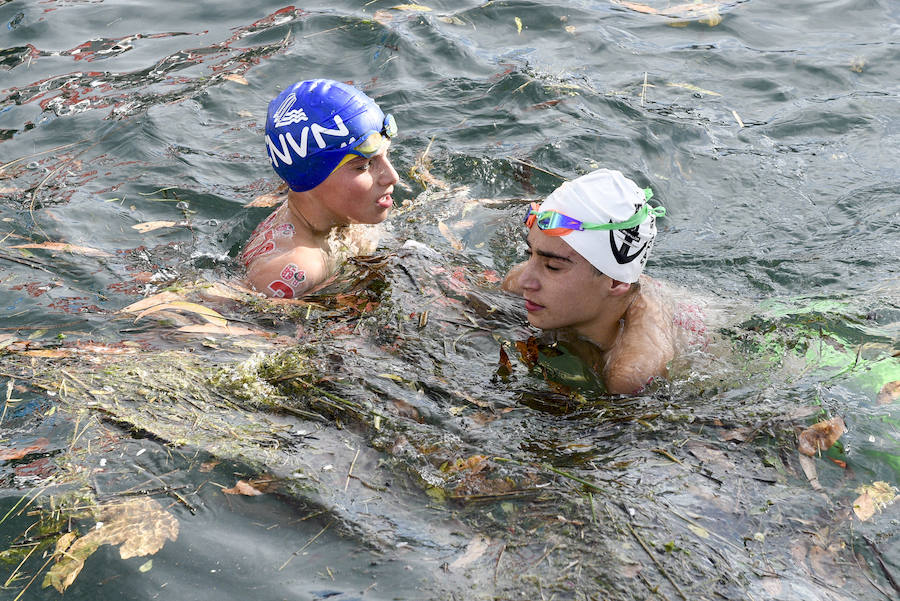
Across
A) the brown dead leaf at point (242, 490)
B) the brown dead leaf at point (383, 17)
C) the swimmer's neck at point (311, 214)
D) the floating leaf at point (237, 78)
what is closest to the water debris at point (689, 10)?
the brown dead leaf at point (383, 17)

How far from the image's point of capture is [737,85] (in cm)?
961

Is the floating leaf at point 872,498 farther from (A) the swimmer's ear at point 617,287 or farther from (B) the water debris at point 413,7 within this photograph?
(B) the water debris at point 413,7

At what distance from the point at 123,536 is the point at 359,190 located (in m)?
→ 3.53

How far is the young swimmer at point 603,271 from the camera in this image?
4.91m

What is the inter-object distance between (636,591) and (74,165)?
22.7ft

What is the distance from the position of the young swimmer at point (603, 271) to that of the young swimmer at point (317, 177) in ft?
5.84

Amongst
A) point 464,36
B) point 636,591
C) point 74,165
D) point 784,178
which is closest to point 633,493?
point 636,591

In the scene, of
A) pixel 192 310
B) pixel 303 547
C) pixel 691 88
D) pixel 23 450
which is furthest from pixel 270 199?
pixel 691 88

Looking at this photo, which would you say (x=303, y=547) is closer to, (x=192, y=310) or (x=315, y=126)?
(x=192, y=310)

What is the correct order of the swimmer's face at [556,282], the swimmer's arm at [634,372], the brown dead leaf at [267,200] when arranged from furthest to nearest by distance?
the brown dead leaf at [267,200]
the swimmer's face at [556,282]
the swimmer's arm at [634,372]

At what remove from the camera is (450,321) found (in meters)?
5.58

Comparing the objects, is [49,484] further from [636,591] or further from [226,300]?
[636,591]

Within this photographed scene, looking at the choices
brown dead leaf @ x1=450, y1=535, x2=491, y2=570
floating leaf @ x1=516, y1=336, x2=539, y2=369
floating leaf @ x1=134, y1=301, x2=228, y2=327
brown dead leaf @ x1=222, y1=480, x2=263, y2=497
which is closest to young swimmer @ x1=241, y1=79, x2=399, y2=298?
floating leaf @ x1=134, y1=301, x2=228, y2=327

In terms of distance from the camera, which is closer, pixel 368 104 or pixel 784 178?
pixel 368 104
